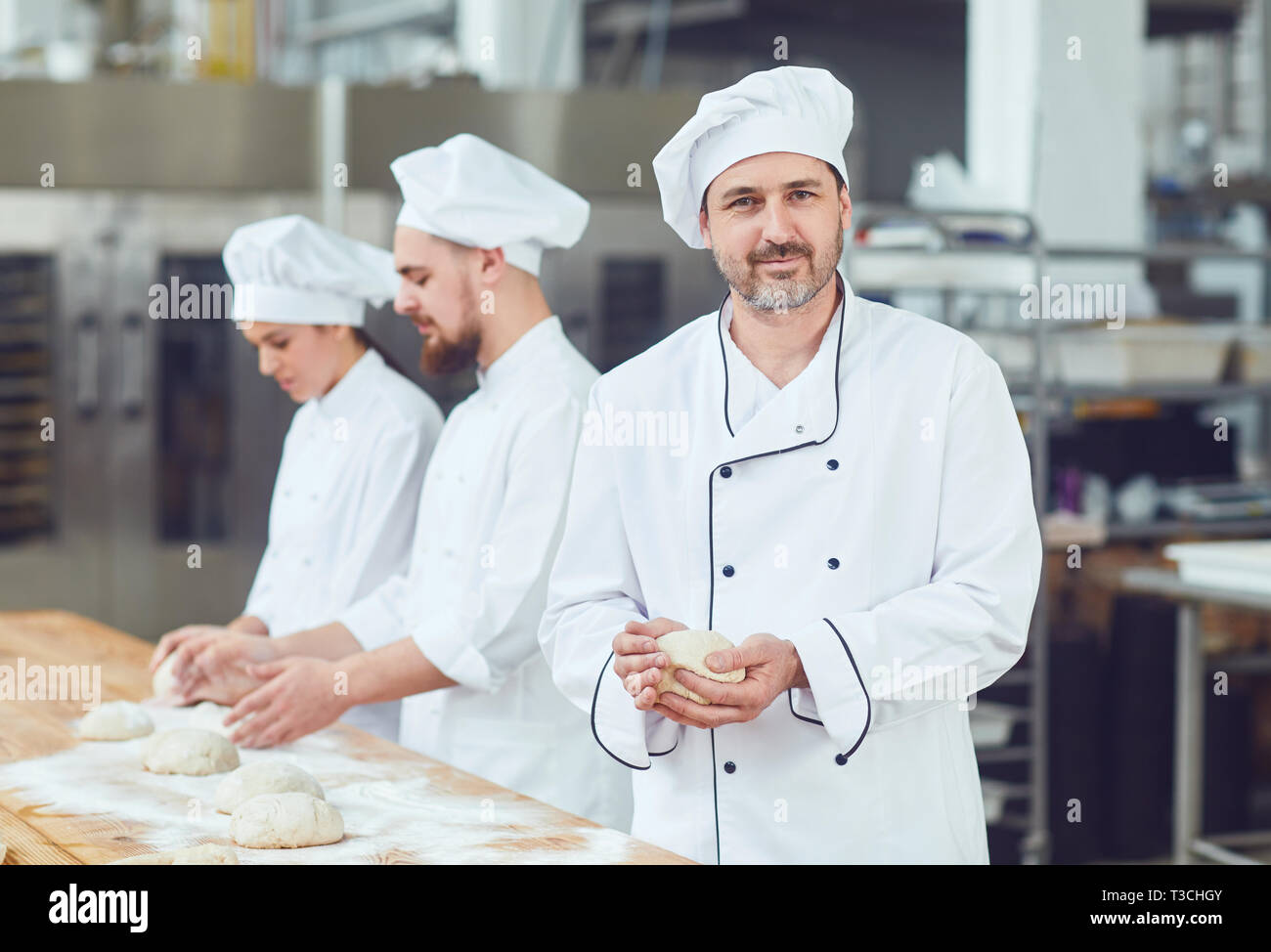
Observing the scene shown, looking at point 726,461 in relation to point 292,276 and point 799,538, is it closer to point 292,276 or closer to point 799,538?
point 799,538

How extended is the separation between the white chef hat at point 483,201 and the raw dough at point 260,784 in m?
0.77

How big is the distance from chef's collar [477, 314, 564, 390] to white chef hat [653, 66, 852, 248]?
0.50 metres

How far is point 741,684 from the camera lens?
4.86ft

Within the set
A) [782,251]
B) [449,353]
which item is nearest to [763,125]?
[782,251]

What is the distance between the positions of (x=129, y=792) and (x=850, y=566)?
883 millimetres

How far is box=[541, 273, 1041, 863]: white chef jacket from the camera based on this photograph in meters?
1.58

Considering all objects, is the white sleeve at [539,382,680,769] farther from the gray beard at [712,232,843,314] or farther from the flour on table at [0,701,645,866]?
the gray beard at [712,232,843,314]

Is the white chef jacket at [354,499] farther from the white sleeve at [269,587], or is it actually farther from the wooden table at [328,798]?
the wooden table at [328,798]

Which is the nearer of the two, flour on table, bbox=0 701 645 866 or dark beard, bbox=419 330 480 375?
flour on table, bbox=0 701 645 866

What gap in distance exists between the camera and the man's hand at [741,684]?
147cm

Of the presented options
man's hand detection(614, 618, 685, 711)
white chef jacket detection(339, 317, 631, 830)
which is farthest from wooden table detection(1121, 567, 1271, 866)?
man's hand detection(614, 618, 685, 711)

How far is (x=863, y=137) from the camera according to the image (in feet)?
16.4

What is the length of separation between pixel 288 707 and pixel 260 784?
0.98ft

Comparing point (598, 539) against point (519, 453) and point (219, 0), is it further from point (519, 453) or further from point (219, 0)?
point (219, 0)
